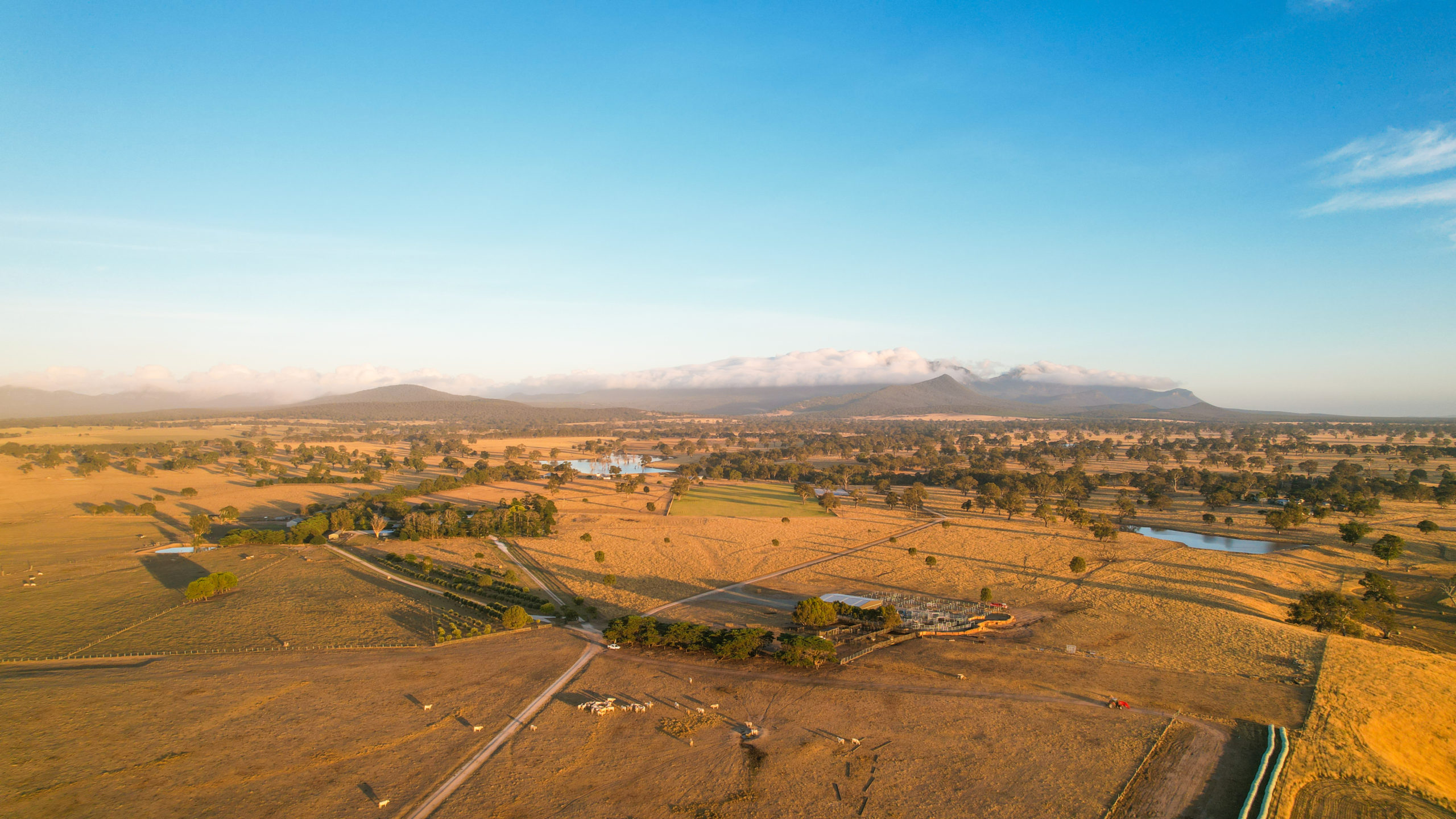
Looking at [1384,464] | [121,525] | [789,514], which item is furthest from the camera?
[1384,464]

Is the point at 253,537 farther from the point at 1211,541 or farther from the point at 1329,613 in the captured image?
the point at 1211,541

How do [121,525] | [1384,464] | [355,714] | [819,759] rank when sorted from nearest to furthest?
[819,759], [355,714], [121,525], [1384,464]

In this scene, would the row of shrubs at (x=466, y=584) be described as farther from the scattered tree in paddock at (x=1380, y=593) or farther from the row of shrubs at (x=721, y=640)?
the scattered tree in paddock at (x=1380, y=593)

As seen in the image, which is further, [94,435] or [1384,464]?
[94,435]

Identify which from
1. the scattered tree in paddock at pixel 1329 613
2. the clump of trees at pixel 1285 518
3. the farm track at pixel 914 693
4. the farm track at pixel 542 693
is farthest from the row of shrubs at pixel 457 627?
the clump of trees at pixel 1285 518

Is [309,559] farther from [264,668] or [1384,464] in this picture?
[1384,464]

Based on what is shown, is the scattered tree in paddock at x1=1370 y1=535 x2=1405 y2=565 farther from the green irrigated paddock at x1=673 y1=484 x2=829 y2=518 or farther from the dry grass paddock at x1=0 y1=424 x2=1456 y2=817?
the green irrigated paddock at x1=673 y1=484 x2=829 y2=518

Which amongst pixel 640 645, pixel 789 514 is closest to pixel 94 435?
pixel 789 514
